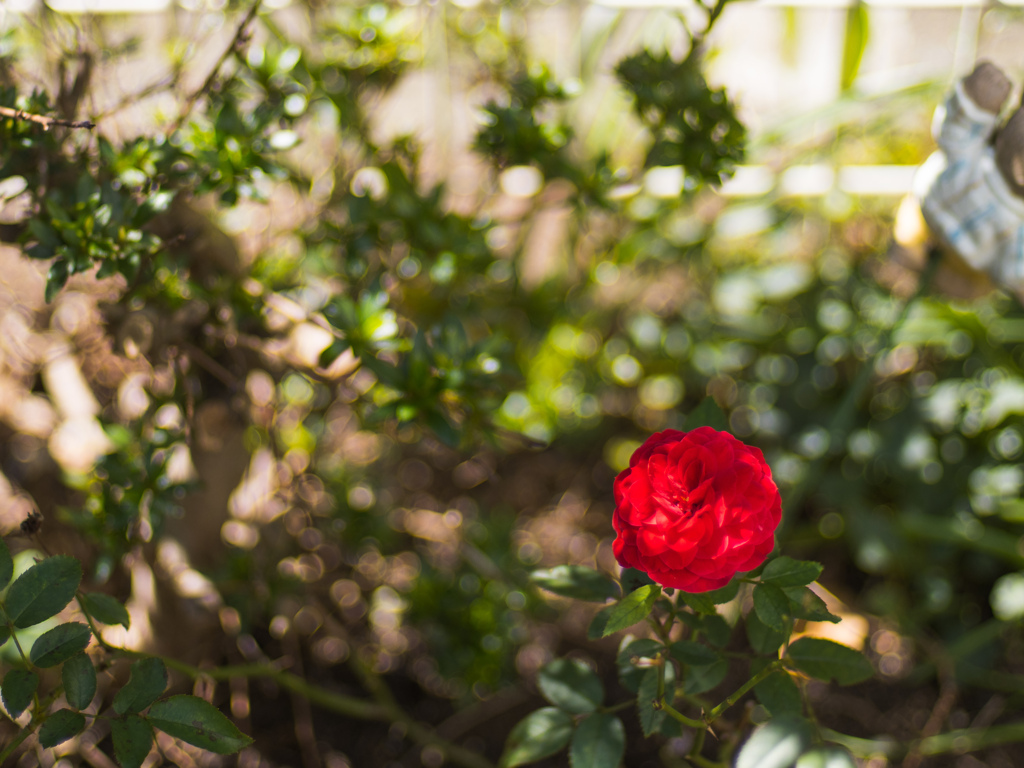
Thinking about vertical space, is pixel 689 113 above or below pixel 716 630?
above

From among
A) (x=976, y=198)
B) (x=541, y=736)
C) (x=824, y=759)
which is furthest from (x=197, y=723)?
(x=976, y=198)

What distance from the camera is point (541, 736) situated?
2.45 feet

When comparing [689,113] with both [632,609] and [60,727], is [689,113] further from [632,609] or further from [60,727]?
[60,727]

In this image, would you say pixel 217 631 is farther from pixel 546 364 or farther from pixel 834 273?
pixel 834 273

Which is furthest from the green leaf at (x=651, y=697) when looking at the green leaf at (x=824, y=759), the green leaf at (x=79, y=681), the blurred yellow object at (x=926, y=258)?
the blurred yellow object at (x=926, y=258)

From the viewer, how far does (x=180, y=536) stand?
1176 millimetres

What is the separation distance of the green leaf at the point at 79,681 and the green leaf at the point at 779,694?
0.60m

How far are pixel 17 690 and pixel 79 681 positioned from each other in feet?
0.15

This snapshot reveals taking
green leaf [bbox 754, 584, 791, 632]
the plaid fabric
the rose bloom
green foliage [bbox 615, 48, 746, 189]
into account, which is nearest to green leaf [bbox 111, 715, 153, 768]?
the rose bloom

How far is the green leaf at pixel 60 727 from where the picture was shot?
57cm

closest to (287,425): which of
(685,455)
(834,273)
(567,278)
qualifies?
(567,278)

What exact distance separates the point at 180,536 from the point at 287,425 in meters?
0.35

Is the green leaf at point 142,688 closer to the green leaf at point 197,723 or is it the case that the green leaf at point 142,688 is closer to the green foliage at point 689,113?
the green leaf at point 197,723

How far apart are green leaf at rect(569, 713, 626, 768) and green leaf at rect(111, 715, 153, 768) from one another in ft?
1.27
